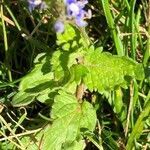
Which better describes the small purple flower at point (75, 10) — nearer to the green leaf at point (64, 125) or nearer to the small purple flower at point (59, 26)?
the small purple flower at point (59, 26)

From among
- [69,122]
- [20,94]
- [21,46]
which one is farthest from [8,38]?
[69,122]

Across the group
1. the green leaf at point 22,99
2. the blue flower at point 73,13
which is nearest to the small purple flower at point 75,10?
the blue flower at point 73,13

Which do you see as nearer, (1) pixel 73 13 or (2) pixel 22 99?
(1) pixel 73 13

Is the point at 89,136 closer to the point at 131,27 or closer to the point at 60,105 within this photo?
the point at 60,105

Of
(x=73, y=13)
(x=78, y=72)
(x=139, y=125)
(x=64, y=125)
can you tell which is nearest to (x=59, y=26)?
(x=73, y=13)

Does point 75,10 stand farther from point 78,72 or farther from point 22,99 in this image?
point 22,99

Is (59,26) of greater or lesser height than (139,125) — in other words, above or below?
above

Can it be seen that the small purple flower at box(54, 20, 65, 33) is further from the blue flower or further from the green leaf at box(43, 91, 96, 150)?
the green leaf at box(43, 91, 96, 150)
